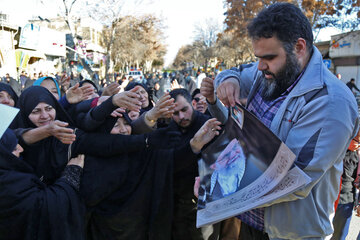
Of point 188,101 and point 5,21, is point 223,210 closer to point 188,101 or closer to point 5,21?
point 188,101

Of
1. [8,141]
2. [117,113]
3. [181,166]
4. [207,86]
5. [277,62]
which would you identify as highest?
[277,62]

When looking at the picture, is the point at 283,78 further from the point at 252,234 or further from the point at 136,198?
the point at 136,198

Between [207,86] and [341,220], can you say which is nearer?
[207,86]

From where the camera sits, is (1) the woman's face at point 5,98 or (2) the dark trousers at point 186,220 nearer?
(2) the dark trousers at point 186,220

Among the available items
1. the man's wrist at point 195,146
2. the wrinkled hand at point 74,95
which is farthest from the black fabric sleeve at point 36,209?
the wrinkled hand at point 74,95

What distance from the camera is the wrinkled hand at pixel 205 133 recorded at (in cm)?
206

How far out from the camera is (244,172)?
147 cm

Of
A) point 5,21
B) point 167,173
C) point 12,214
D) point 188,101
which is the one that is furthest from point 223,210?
point 5,21

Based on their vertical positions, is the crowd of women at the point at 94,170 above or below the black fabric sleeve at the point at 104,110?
below

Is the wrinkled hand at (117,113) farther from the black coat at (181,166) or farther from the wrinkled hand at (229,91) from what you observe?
the wrinkled hand at (229,91)

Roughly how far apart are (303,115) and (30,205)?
1792mm

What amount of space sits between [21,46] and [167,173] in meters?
28.3

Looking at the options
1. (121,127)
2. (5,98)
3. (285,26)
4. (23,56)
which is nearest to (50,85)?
(5,98)

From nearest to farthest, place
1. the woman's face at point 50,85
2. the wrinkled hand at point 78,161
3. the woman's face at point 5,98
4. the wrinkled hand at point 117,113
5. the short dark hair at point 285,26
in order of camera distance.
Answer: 1. the short dark hair at point 285,26
2. the wrinkled hand at point 78,161
3. the wrinkled hand at point 117,113
4. the woman's face at point 5,98
5. the woman's face at point 50,85
